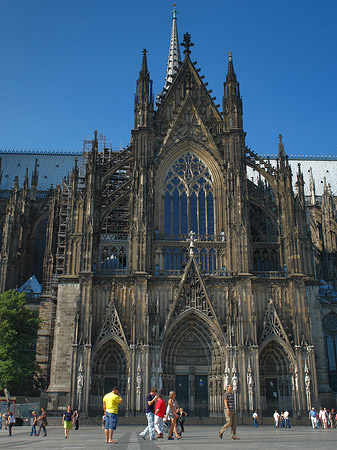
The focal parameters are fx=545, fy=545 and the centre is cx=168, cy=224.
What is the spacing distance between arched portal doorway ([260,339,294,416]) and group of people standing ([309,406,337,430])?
8.10 feet

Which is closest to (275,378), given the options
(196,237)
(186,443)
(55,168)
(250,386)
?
(250,386)

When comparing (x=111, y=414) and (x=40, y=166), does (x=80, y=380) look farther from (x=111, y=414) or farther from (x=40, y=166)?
(x=40, y=166)

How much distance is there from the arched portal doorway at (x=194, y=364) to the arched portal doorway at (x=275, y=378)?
293 cm

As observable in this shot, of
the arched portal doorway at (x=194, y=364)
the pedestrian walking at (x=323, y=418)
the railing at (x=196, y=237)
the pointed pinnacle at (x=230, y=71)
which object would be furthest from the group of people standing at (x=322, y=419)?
the pointed pinnacle at (x=230, y=71)

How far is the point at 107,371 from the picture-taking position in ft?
116

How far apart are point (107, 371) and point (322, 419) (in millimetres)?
13526

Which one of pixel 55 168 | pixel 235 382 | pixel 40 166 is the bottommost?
pixel 235 382

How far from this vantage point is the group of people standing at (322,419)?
2989cm

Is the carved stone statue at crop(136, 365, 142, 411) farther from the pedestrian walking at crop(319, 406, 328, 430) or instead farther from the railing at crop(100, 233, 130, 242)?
the pedestrian walking at crop(319, 406, 328, 430)

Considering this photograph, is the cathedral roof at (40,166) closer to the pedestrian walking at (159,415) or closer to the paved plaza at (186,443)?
the paved plaza at (186,443)

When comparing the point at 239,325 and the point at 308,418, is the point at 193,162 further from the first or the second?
the point at 308,418

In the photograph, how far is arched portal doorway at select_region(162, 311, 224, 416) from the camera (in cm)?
3541

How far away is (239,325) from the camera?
35.1 meters

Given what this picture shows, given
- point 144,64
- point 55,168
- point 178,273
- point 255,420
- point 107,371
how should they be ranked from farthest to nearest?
point 55,168 < point 144,64 < point 178,273 < point 107,371 < point 255,420
